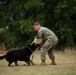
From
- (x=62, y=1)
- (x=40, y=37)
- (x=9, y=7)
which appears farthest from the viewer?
(x=9, y=7)

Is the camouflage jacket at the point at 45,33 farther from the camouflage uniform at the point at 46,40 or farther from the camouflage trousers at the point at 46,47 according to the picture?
the camouflage trousers at the point at 46,47

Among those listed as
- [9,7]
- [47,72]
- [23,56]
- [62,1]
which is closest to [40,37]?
[23,56]

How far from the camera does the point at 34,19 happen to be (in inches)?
1090

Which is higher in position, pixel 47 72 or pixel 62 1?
pixel 62 1

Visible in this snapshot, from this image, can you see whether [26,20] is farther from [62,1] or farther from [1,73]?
[1,73]

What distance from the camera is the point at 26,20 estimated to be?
27578 mm

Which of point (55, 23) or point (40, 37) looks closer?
point (40, 37)

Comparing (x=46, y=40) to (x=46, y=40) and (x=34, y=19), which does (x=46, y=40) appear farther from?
(x=34, y=19)

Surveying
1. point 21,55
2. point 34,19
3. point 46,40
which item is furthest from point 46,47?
→ point 34,19

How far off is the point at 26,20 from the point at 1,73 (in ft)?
46.8

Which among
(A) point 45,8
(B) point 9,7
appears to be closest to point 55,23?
(A) point 45,8

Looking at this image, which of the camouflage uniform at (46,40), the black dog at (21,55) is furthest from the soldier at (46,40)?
the black dog at (21,55)

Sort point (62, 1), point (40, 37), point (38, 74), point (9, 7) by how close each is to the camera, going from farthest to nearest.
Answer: point (9, 7) < point (62, 1) < point (40, 37) < point (38, 74)

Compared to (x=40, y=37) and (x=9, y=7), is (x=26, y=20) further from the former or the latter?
(x=40, y=37)
